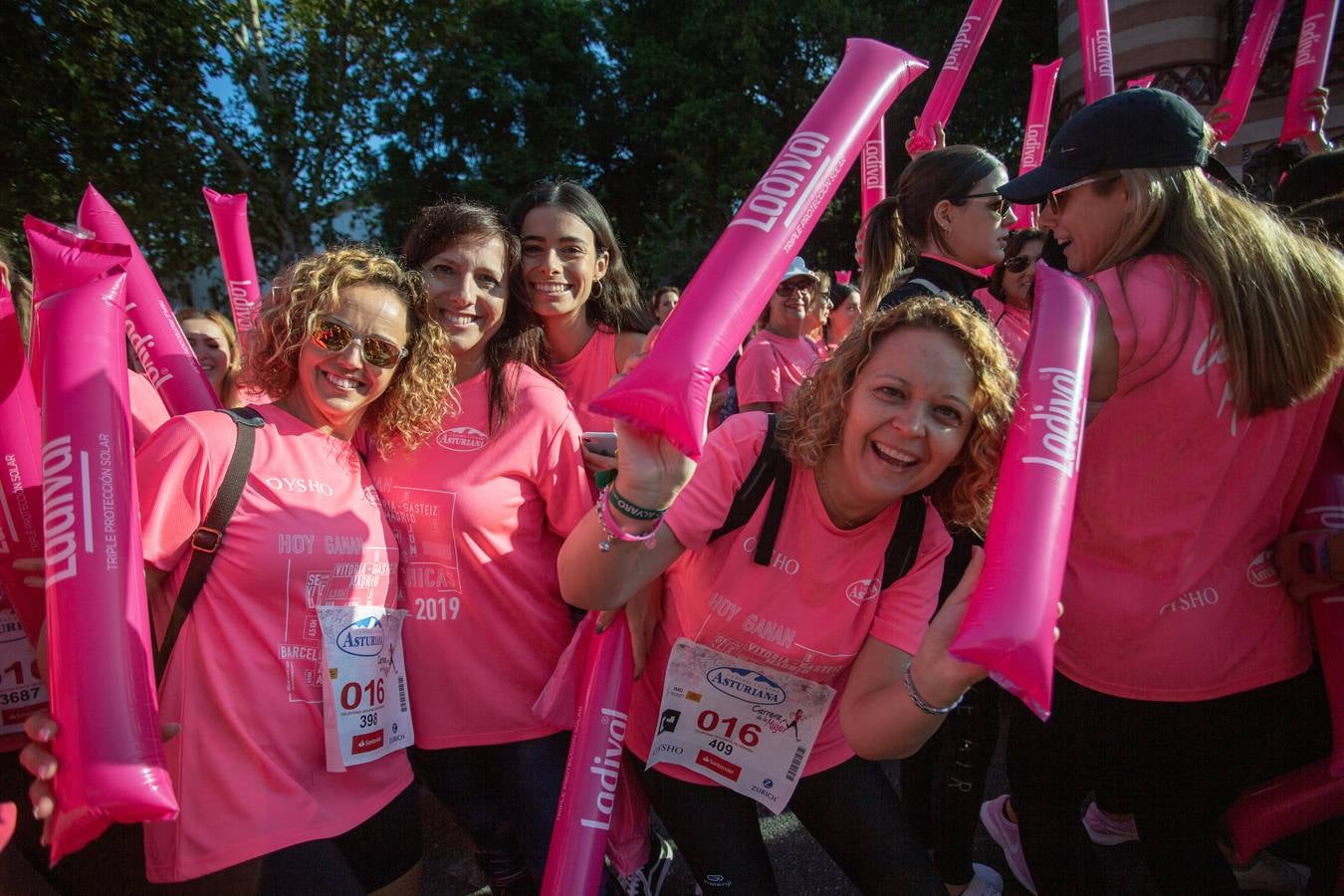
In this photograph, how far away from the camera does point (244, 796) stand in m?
1.75

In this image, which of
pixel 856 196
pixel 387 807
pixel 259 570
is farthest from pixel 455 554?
pixel 856 196

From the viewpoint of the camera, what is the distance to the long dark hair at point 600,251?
2963mm

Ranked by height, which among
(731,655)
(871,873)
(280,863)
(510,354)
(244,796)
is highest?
(510,354)

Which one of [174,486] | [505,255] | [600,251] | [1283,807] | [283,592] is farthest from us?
[600,251]

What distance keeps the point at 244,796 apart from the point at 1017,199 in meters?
2.29

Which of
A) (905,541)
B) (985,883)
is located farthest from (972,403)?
(985,883)

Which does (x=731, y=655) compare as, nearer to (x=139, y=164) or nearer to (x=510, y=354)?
(x=510, y=354)

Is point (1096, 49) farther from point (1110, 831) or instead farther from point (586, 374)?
point (1110, 831)

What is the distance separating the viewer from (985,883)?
2.78 meters

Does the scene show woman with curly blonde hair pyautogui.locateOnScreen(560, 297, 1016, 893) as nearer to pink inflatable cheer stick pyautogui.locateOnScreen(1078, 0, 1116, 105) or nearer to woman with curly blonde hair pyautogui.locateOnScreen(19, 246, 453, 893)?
woman with curly blonde hair pyautogui.locateOnScreen(19, 246, 453, 893)

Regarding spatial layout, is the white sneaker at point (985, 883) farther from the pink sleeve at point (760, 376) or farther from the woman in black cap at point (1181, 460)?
the pink sleeve at point (760, 376)

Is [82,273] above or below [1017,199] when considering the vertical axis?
below

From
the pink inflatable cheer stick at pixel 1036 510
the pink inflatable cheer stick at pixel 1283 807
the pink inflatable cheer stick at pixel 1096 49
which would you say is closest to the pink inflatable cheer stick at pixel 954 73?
the pink inflatable cheer stick at pixel 1096 49

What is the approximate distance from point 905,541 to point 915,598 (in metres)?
0.14
